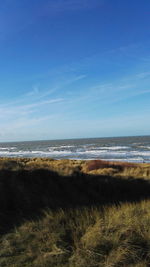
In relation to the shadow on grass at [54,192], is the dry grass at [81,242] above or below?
above

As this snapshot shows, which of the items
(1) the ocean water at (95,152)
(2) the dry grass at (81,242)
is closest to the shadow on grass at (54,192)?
(2) the dry grass at (81,242)

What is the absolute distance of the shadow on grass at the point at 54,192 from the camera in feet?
23.9

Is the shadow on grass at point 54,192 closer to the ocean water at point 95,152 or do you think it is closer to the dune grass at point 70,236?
the dune grass at point 70,236

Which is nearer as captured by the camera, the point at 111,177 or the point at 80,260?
the point at 80,260

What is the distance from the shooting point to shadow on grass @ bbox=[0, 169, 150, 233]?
287 inches

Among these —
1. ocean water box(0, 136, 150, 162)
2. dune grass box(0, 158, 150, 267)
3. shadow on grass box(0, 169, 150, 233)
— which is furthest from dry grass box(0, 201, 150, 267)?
ocean water box(0, 136, 150, 162)

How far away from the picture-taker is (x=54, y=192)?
970cm

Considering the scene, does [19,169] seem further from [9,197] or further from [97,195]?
[97,195]

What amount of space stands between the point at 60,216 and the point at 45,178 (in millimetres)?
5611

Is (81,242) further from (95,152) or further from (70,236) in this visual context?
(95,152)

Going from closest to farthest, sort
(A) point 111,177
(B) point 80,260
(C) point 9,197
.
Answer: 1. (B) point 80,260
2. (C) point 9,197
3. (A) point 111,177

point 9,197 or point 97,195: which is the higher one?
point 9,197

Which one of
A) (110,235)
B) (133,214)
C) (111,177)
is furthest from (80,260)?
(111,177)

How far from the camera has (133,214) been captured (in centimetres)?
532
